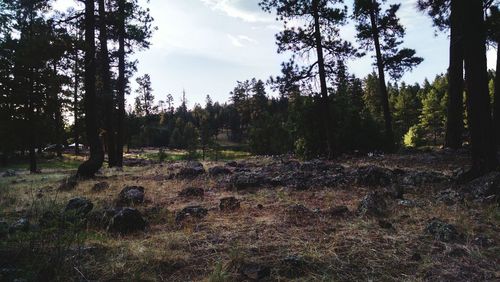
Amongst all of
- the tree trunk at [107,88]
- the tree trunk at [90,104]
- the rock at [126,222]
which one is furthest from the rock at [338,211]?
the tree trunk at [107,88]

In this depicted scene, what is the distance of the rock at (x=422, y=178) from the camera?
25.2 feet

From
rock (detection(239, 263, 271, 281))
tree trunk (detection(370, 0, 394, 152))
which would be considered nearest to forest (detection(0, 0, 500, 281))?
rock (detection(239, 263, 271, 281))

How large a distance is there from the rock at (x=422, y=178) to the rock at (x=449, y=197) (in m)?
1.21

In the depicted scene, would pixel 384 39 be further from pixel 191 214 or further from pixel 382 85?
pixel 191 214

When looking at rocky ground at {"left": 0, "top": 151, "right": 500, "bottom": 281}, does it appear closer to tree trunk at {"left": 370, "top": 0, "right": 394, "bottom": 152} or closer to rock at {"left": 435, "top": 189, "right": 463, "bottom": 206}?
rock at {"left": 435, "top": 189, "right": 463, "bottom": 206}

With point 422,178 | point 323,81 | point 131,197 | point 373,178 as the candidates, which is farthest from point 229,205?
point 323,81

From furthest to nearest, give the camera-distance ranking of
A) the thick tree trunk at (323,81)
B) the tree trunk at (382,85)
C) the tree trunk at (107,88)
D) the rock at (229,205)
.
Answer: the tree trunk at (382,85) < the tree trunk at (107,88) < the thick tree trunk at (323,81) < the rock at (229,205)

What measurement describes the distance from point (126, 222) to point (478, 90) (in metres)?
6.71

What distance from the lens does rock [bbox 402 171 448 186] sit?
303 inches

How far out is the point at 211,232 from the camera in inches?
190

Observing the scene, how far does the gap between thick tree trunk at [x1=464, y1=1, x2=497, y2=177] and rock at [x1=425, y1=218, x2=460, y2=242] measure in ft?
10.2

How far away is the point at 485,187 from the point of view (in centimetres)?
596

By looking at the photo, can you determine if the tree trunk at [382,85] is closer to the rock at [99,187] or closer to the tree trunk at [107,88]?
the tree trunk at [107,88]

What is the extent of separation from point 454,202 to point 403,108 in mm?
75270
